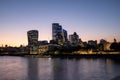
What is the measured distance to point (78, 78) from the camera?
45719 mm

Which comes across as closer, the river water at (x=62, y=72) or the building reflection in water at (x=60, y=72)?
the river water at (x=62, y=72)

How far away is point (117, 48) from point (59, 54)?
53.3m

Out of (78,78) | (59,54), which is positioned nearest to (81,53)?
(59,54)

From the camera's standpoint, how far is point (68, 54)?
617 feet

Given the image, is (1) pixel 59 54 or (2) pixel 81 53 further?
(1) pixel 59 54

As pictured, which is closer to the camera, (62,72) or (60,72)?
(60,72)

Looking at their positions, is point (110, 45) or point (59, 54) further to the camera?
point (59, 54)

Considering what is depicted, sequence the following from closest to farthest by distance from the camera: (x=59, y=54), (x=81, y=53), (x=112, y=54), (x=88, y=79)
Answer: (x=88, y=79) < (x=112, y=54) < (x=81, y=53) < (x=59, y=54)

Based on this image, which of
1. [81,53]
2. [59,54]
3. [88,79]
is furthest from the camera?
[59,54]

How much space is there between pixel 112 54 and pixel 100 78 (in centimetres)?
12037

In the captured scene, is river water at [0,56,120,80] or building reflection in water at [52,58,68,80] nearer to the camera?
river water at [0,56,120,80]

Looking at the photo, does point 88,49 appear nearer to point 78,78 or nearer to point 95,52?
point 95,52

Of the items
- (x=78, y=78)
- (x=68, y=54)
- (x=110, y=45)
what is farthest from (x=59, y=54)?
(x=78, y=78)

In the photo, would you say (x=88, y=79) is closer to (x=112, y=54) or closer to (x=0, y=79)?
(x=0, y=79)
